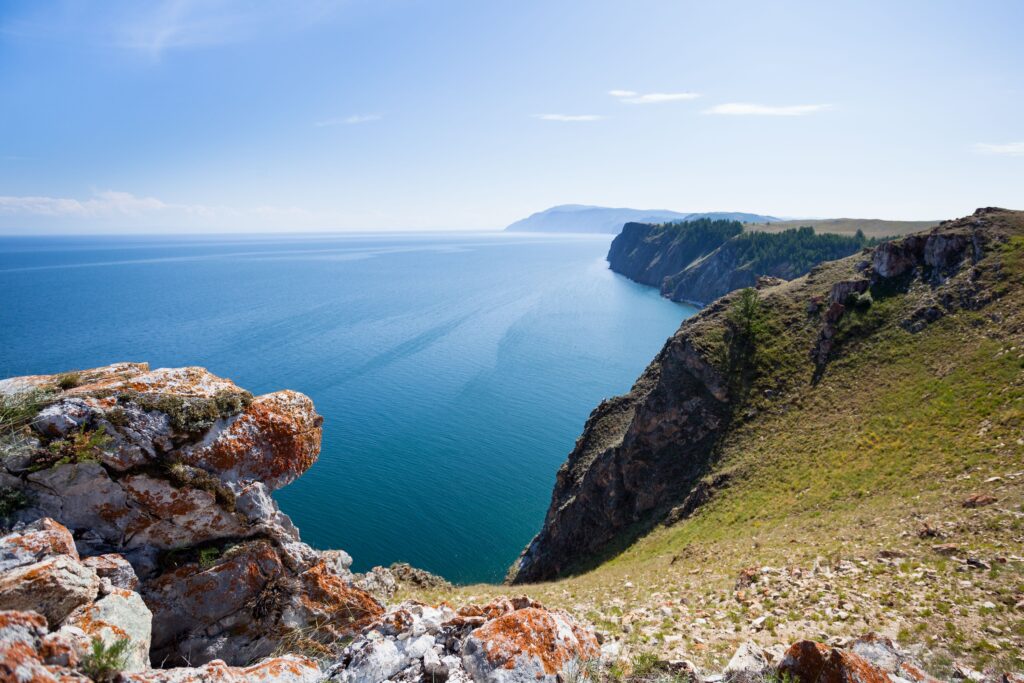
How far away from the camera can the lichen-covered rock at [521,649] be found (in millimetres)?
7082

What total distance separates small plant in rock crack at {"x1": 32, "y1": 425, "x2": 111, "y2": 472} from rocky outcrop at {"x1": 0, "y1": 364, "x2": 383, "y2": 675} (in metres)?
0.02

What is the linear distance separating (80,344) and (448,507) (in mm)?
97169

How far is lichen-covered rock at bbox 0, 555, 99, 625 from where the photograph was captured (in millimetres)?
6820

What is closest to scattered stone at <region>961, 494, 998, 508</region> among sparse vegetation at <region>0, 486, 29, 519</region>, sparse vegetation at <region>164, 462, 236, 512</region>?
sparse vegetation at <region>164, 462, 236, 512</region>

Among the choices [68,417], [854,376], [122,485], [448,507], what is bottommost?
[448,507]

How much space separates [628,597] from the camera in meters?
18.9

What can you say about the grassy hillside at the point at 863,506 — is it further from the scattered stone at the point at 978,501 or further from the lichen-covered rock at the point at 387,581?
the lichen-covered rock at the point at 387,581

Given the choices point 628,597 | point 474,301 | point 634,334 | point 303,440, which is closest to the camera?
point 303,440

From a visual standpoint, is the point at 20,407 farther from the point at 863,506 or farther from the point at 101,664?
the point at 863,506

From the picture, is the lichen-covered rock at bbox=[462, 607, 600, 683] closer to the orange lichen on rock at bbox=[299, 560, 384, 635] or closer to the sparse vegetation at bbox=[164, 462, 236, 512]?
the orange lichen on rock at bbox=[299, 560, 384, 635]

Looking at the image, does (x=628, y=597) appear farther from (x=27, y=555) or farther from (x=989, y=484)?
(x=27, y=555)

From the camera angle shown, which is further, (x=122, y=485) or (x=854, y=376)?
(x=854, y=376)

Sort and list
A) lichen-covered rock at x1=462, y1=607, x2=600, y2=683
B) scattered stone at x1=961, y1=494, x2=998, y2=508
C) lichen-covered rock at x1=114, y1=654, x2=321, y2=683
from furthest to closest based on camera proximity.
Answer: scattered stone at x1=961, y1=494, x2=998, y2=508 → lichen-covered rock at x1=462, y1=607, x2=600, y2=683 → lichen-covered rock at x1=114, y1=654, x2=321, y2=683

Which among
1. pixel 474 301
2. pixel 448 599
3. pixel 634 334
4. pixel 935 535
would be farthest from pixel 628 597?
pixel 474 301
